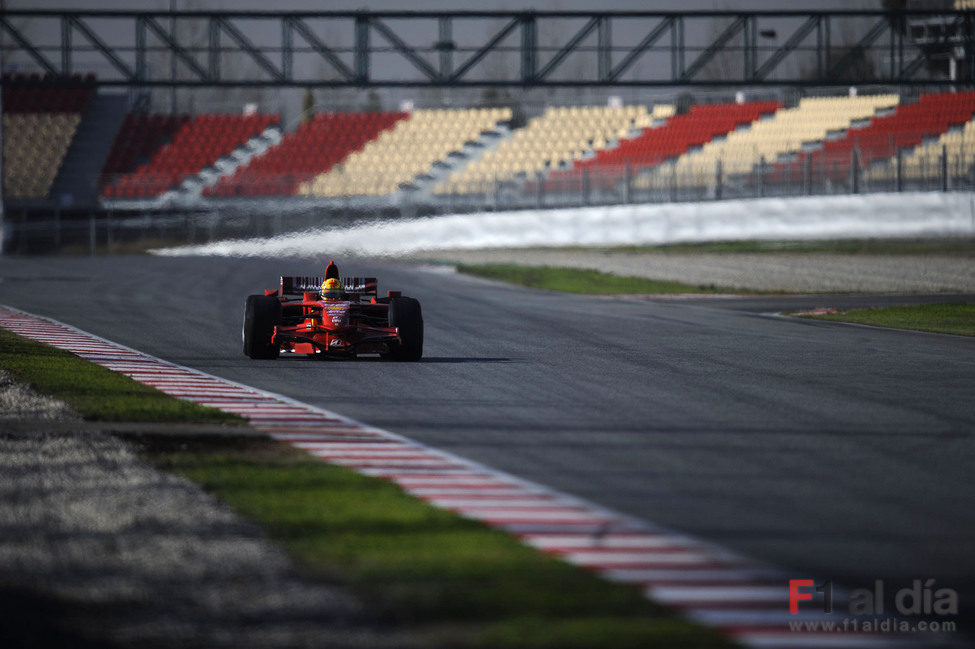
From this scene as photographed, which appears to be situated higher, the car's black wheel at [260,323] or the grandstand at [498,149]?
the grandstand at [498,149]

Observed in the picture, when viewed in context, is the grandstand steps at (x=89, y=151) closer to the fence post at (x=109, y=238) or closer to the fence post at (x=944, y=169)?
the fence post at (x=109, y=238)

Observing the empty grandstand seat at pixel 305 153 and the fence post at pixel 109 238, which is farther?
the empty grandstand seat at pixel 305 153

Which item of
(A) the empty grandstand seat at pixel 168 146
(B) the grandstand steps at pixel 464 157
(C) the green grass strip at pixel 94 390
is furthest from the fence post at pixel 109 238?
(C) the green grass strip at pixel 94 390

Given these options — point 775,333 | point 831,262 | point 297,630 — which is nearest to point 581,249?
point 831,262

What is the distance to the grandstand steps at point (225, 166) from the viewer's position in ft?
149

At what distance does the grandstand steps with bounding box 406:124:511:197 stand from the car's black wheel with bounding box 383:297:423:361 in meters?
30.9

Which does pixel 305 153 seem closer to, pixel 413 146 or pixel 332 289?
pixel 413 146

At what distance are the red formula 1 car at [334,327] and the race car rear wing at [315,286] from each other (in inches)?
2.3

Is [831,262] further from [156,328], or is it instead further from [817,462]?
[817,462]

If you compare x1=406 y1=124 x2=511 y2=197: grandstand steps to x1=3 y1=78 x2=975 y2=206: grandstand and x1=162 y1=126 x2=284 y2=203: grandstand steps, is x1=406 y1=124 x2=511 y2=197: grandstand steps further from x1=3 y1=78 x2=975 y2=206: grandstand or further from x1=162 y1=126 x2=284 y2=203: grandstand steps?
x1=162 y1=126 x2=284 y2=203: grandstand steps

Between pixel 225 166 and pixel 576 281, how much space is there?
71.3 feet

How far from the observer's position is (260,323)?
13.4 m

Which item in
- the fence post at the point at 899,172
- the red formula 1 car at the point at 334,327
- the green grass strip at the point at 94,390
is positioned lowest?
the green grass strip at the point at 94,390

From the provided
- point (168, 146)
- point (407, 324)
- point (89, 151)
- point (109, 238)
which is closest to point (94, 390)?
point (407, 324)
